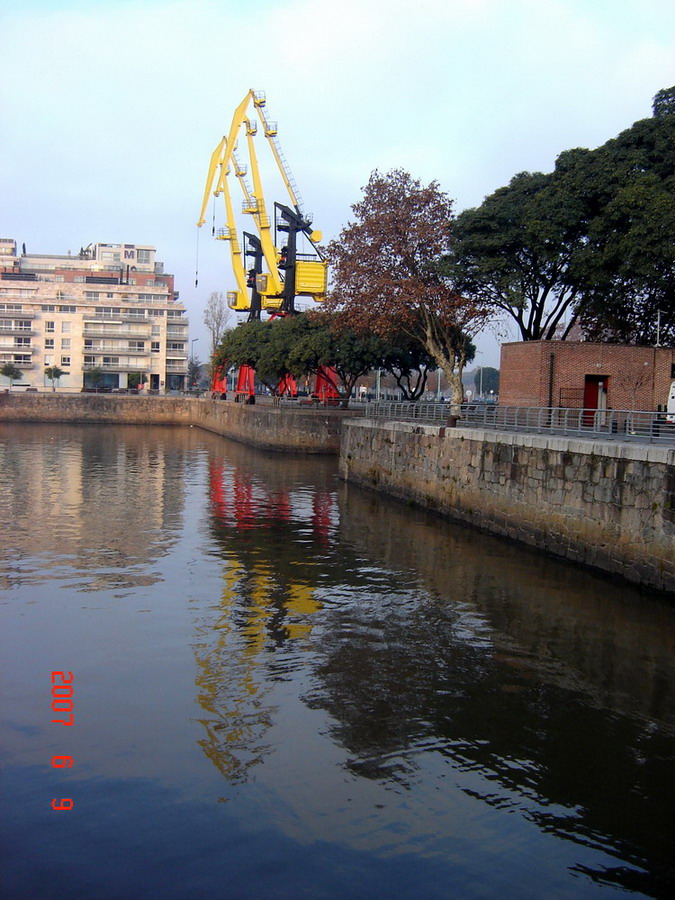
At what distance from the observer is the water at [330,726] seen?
6867 millimetres

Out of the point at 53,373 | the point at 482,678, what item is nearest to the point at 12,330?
the point at 53,373

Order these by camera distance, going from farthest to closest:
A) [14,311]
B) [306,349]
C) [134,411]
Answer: [14,311] → [134,411] → [306,349]

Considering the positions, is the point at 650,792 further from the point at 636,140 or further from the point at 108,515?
the point at 636,140

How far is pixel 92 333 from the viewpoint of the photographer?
99.2m

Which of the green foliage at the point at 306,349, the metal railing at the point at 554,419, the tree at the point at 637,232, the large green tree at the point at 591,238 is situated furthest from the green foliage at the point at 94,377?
the tree at the point at 637,232

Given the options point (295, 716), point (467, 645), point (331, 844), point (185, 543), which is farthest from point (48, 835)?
point (185, 543)

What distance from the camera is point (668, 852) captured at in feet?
23.4

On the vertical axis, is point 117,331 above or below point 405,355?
above

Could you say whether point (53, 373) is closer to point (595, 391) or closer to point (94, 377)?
point (94, 377)

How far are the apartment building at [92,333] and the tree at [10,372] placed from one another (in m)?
0.87

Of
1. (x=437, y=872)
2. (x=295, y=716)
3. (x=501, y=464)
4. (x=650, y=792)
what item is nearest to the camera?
(x=437, y=872)

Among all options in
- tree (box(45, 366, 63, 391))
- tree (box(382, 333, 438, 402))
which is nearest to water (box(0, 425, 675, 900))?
tree (box(382, 333, 438, 402))

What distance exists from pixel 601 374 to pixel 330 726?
25.1m

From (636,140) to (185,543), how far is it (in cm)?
2276
